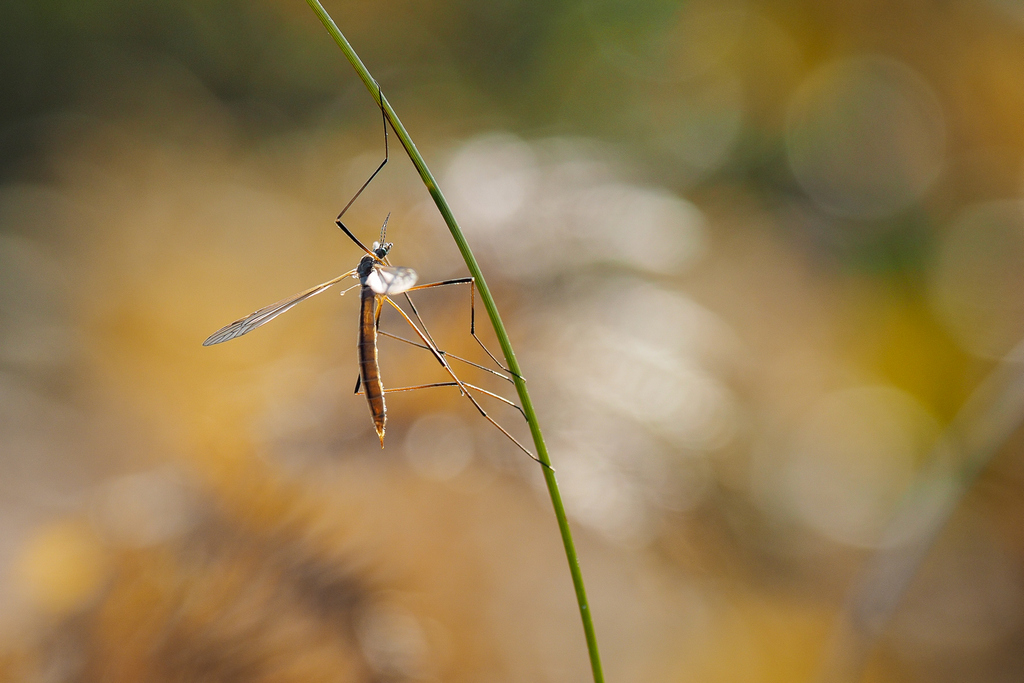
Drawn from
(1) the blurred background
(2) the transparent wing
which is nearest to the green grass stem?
(2) the transparent wing

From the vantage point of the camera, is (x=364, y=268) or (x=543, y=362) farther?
(x=543, y=362)

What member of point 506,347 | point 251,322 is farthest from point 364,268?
point 506,347

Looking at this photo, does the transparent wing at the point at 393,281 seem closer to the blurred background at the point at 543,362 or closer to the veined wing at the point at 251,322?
the veined wing at the point at 251,322

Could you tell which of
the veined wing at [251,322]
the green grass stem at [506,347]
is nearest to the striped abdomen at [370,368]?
the veined wing at [251,322]

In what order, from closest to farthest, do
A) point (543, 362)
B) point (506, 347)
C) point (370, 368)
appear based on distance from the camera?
point (506, 347), point (370, 368), point (543, 362)

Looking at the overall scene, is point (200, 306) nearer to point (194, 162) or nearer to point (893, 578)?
point (194, 162)

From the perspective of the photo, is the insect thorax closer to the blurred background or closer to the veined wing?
the veined wing

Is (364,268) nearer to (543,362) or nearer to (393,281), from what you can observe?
(393,281)
